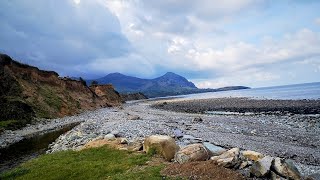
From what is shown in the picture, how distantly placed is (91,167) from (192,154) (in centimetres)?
658

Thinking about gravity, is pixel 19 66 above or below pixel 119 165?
above

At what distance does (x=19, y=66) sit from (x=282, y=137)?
72.5 metres

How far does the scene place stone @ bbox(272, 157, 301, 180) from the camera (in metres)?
15.8

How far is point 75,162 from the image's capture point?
2156 centimetres

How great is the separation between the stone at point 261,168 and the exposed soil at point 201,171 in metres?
0.82

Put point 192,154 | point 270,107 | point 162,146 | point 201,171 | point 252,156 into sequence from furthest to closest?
point 270,107 < point 162,146 < point 252,156 < point 192,154 < point 201,171

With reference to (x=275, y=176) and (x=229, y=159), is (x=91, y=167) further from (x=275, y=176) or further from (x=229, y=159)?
(x=275, y=176)

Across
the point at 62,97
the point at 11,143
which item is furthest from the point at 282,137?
the point at 62,97

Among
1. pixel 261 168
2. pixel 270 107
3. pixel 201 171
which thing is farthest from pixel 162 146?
pixel 270 107

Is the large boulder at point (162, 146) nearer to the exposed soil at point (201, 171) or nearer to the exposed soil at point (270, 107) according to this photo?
the exposed soil at point (201, 171)

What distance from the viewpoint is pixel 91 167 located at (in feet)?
65.2

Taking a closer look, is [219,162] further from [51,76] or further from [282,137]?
[51,76]

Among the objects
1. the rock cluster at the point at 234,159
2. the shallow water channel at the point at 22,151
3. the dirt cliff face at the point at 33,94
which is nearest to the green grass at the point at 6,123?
the dirt cliff face at the point at 33,94

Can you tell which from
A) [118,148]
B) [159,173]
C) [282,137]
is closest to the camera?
[159,173]
